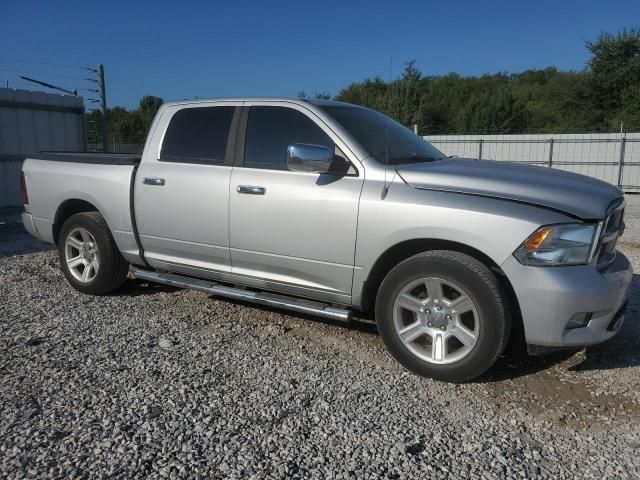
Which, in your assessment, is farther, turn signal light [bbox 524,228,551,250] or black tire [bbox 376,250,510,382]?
black tire [bbox 376,250,510,382]

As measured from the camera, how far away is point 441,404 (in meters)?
3.26

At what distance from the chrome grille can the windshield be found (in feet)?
4.64

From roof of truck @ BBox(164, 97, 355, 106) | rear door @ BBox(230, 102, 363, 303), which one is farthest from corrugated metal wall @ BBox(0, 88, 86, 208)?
rear door @ BBox(230, 102, 363, 303)

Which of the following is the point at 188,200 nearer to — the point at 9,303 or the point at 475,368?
the point at 9,303

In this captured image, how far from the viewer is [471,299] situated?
334 cm

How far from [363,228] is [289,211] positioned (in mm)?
606

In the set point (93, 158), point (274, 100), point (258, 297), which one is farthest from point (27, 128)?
point (258, 297)

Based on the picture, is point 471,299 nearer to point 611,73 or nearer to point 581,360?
point 581,360

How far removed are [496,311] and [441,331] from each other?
415 millimetres

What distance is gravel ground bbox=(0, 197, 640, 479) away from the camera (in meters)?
2.64

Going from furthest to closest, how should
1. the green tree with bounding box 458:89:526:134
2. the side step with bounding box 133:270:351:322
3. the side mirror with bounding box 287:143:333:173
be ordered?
the green tree with bounding box 458:89:526:134
the side step with bounding box 133:270:351:322
the side mirror with bounding box 287:143:333:173

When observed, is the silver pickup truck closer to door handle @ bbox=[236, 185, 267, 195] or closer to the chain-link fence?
door handle @ bbox=[236, 185, 267, 195]

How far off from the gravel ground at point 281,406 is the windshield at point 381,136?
58.0 inches

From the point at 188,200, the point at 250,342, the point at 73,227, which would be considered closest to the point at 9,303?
the point at 73,227
